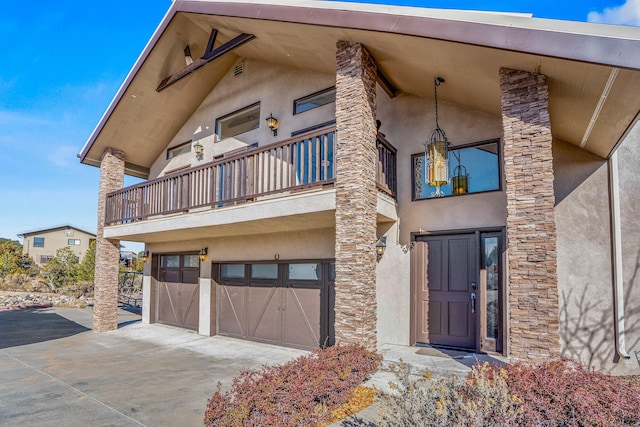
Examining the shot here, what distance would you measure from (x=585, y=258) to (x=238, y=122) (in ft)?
30.9

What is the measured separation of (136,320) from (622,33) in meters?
15.4

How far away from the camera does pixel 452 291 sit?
24.5ft

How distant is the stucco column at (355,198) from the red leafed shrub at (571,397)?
105 inches

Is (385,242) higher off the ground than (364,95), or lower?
lower

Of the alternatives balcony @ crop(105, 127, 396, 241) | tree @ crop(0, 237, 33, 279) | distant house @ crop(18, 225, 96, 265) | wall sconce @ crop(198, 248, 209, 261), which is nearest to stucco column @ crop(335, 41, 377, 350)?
balcony @ crop(105, 127, 396, 241)

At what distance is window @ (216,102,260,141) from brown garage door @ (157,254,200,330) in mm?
3997

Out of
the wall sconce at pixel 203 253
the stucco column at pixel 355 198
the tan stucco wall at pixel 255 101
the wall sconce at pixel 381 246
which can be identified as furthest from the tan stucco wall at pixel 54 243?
the stucco column at pixel 355 198

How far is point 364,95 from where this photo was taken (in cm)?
669

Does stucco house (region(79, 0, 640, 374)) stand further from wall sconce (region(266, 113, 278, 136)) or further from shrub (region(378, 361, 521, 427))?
shrub (region(378, 361, 521, 427))

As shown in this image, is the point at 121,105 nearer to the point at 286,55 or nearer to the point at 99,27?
the point at 99,27

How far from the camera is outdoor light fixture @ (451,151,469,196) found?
7.51 metres

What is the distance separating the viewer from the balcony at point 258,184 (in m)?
7.22

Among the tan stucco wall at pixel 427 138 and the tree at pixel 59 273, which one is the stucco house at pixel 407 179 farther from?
the tree at pixel 59 273

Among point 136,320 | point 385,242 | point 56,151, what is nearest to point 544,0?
point 385,242
